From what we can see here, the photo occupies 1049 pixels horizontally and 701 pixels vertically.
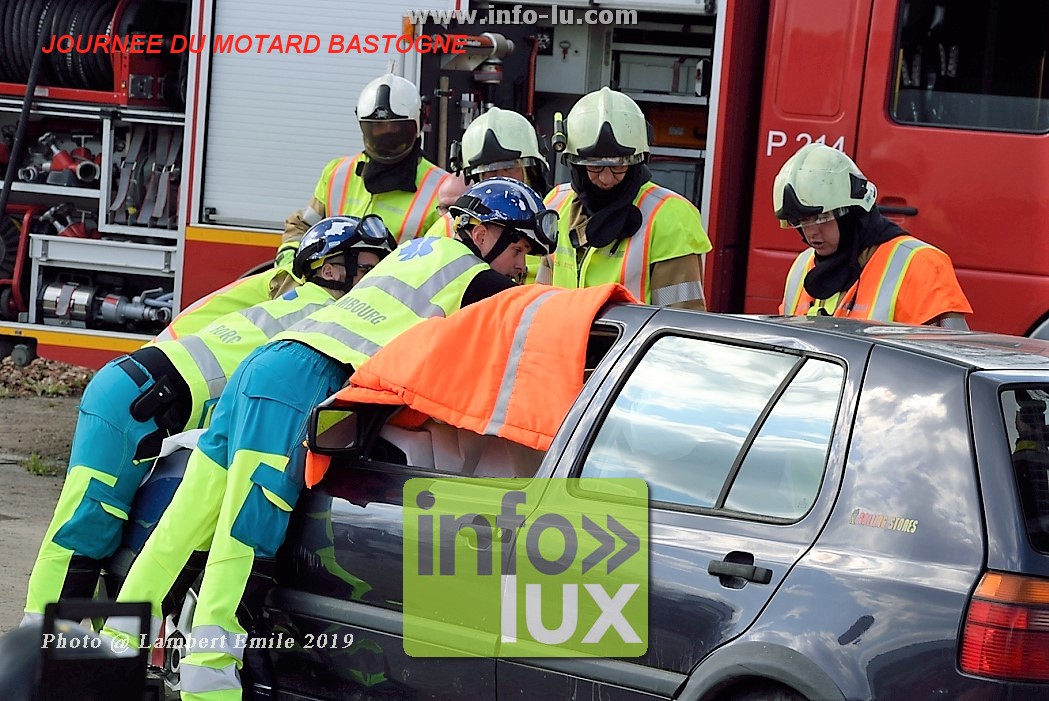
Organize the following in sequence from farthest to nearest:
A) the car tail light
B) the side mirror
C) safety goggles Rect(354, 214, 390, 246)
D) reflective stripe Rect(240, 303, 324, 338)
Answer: safety goggles Rect(354, 214, 390, 246) < reflective stripe Rect(240, 303, 324, 338) < the side mirror < the car tail light

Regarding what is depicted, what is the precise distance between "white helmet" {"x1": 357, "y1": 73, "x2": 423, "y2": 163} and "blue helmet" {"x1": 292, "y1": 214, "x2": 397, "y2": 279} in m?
1.46

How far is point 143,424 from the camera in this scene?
4.71 meters

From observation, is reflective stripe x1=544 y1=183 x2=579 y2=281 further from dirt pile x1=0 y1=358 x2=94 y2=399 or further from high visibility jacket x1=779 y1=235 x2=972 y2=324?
dirt pile x1=0 y1=358 x2=94 y2=399

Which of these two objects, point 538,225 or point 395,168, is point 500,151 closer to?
point 395,168

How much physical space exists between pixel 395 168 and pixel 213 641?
9.28 feet

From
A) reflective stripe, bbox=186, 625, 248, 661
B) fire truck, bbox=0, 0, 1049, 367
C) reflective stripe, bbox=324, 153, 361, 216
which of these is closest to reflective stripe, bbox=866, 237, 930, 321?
fire truck, bbox=0, 0, 1049, 367

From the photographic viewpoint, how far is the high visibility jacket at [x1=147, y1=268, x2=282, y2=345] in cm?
523

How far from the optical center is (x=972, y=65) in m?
6.17

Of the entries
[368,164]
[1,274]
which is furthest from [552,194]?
[1,274]

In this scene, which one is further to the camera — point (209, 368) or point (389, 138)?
point (389, 138)

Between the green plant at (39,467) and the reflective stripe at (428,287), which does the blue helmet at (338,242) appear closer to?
the reflective stripe at (428,287)

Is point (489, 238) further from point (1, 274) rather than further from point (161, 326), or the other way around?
point (1, 274)

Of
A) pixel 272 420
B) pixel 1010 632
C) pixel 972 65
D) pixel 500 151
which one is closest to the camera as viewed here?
pixel 1010 632

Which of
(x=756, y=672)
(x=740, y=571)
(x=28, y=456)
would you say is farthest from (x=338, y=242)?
(x=28, y=456)
